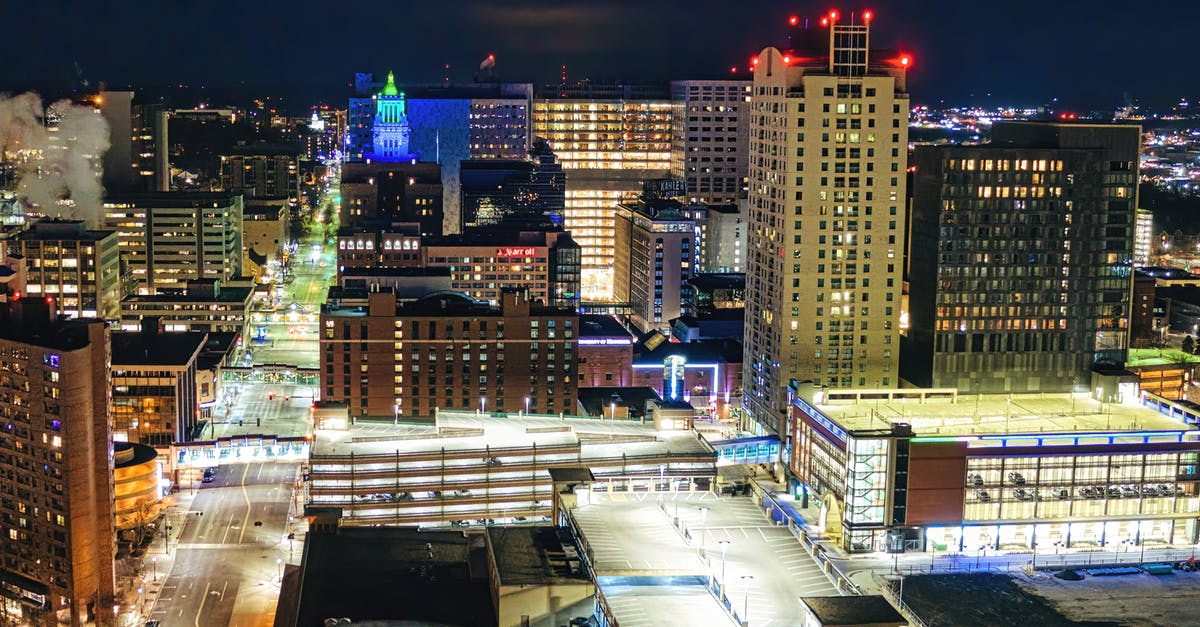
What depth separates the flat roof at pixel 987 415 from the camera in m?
98.4

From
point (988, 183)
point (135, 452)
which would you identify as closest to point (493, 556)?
point (135, 452)

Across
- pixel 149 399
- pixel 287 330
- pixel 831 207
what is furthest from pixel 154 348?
pixel 831 207

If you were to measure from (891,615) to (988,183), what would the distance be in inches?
2340

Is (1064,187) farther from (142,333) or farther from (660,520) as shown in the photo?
(142,333)

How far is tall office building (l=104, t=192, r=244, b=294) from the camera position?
18675 centimetres

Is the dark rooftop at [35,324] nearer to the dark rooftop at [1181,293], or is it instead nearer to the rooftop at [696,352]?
the rooftop at [696,352]

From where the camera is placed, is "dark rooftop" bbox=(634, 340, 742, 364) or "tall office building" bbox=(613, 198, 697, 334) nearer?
"dark rooftop" bbox=(634, 340, 742, 364)

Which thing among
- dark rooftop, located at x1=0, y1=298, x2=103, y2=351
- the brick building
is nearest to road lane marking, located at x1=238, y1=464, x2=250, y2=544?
the brick building

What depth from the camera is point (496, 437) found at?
327 feet

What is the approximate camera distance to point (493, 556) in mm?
69812

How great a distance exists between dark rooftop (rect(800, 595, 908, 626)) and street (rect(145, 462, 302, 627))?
3369 centimetres

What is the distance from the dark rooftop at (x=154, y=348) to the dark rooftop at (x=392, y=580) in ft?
143

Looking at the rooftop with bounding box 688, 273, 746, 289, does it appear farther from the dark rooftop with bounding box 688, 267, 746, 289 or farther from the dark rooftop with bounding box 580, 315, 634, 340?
the dark rooftop with bounding box 580, 315, 634, 340

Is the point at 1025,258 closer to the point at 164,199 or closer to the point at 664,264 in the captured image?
the point at 664,264
